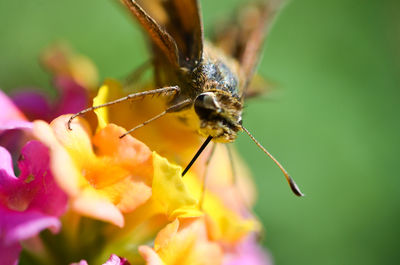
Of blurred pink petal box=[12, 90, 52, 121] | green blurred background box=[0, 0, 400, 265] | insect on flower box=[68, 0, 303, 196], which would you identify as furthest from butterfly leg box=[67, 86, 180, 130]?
green blurred background box=[0, 0, 400, 265]

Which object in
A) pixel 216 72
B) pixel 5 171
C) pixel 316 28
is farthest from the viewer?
pixel 316 28

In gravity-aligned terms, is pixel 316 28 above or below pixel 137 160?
above

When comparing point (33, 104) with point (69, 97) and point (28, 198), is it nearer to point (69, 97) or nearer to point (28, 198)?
point (69, 97)

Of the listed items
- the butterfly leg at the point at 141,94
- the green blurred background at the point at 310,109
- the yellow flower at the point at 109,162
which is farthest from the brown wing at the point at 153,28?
the green blurred background at the point at 310,109

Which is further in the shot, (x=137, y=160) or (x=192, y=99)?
(x=192, y=99)

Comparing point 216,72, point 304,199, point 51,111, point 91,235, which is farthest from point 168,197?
point 304,199

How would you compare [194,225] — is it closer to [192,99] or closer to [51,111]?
[192,99]
